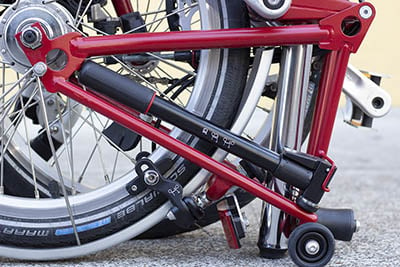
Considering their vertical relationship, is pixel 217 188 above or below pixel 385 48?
below

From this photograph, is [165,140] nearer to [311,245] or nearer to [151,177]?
[151,177]

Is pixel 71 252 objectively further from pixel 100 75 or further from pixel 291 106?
pixel 291 106

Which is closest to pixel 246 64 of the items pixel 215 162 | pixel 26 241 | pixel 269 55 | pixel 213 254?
pixel 269 55

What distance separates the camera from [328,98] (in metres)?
1.84

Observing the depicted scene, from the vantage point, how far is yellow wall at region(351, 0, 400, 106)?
21.1ft

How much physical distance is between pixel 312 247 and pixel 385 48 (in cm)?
492

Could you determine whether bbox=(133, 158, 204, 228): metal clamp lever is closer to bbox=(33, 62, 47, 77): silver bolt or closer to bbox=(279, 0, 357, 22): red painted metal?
bbox=(33, 62, 47, 77): silver bolt

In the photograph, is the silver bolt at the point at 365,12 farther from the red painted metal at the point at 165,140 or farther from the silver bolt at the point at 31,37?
the silver bolt at the point at 31,37

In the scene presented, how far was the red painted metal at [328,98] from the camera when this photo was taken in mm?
1825

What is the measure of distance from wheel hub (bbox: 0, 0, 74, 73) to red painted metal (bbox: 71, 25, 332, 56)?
0.34 ft

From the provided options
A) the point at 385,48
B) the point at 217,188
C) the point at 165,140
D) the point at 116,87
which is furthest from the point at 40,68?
the point at 385,48

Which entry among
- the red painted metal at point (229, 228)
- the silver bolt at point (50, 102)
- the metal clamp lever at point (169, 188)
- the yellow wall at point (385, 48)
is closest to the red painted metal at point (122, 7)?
the silver bolt at point (50, 102)

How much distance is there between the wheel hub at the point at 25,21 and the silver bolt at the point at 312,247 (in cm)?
74

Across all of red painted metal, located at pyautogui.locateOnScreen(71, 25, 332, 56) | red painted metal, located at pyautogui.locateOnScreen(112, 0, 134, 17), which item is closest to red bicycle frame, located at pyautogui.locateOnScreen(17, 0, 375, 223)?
red painted metal, located at pyautogui.locateOnScreen(71, 25, 332, 56)
